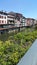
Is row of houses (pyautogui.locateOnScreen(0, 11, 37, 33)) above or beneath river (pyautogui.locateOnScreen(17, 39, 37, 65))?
beneath

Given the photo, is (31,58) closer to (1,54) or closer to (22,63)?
(22,63)

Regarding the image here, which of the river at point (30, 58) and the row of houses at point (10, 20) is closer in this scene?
the river at point (30, 58)

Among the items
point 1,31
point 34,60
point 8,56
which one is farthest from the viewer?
point 1,31

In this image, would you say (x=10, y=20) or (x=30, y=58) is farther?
(x=10, y=20)

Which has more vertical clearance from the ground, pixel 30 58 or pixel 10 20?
pixel 30 58

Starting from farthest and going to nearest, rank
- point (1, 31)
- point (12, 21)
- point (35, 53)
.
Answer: point (12, 21) → point (1, 31) → point (35, 53)

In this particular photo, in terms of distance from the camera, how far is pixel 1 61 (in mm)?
2885

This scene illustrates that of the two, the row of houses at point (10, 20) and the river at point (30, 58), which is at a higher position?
the river at point (30, 58)

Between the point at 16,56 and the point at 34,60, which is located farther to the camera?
the point at 16,56

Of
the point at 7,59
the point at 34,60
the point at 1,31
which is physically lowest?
the point at 1,31

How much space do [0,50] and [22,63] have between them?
1996mm

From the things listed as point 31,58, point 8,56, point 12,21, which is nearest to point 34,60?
point 31,58

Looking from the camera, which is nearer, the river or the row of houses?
the river

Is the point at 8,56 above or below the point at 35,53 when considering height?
below
